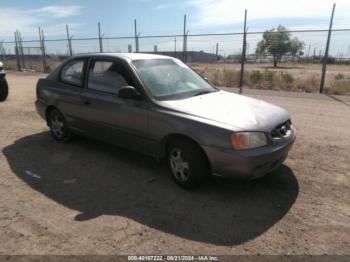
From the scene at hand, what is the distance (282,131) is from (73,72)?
3.51m

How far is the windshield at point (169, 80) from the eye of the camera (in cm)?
421

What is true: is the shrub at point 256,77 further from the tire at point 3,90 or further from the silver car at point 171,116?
the silver car at point 171,116

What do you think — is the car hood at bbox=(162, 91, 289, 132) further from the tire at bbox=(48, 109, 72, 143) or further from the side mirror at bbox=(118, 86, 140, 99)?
the tire at bbox=(48, 109, 72, 143)

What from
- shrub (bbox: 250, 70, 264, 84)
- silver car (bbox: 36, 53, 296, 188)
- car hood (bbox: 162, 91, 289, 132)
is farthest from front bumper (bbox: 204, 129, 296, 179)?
shrub (bbox: 250, 70, 264, 84)

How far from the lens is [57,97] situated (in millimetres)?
5469

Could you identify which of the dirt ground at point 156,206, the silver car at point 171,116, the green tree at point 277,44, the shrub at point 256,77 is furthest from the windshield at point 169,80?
the shrub at point 256,77

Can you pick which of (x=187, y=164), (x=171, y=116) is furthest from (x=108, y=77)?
(x=187, y=164)

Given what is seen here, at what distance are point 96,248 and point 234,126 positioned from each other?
1.84 metres

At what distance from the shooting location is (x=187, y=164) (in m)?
3.72

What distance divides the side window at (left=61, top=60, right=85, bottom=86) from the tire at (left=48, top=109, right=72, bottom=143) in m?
0.65

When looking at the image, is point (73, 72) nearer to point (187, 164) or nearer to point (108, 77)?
point (108, 77)

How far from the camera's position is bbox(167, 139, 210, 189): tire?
11.8ft

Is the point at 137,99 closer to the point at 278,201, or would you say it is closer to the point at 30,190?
the point at 30,190

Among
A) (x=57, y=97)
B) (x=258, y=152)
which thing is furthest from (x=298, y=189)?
(x=57, y=97)
